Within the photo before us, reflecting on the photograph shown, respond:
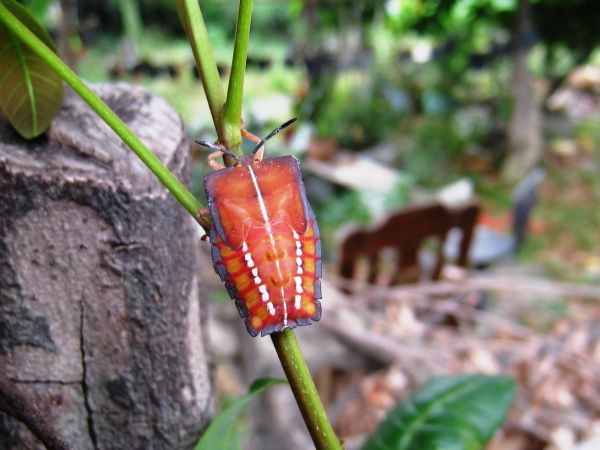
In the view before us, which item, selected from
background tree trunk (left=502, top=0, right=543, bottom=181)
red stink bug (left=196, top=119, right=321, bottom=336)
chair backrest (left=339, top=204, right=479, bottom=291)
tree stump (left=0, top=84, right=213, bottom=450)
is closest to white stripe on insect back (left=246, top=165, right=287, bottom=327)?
red stink bug (left=196, top=119, right=321, bottom=336)

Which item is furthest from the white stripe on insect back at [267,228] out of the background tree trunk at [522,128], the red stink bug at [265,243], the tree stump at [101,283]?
the background tree trunk at [522,128]

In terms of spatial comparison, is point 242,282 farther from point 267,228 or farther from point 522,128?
point 522,128

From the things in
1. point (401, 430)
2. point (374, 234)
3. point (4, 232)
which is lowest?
point (401, 430)

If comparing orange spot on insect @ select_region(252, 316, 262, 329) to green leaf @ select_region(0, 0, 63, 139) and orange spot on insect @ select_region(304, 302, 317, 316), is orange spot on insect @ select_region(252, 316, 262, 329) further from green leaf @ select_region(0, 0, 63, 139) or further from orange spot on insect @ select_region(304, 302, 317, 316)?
green leaf @ select_region(0, 0, 63, 139)

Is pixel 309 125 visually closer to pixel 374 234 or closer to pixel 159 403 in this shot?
pixel 374 234

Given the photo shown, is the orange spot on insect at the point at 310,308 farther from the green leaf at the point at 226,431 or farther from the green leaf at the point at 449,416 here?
the green leaf at the point at 449,416

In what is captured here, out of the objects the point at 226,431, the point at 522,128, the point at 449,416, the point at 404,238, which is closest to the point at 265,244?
the point at 226,431

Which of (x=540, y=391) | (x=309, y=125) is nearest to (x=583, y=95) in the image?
(x=309, y=125)
